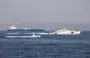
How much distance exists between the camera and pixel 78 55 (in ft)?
152

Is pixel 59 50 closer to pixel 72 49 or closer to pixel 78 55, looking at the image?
pixel 72 49

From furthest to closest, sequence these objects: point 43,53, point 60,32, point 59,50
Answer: point 60,32 → point 59,50 → point 43,53

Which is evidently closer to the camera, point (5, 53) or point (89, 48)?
point (5, 53)

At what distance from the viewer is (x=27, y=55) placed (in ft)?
151

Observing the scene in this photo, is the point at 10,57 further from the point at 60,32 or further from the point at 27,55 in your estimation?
the point at 60,32

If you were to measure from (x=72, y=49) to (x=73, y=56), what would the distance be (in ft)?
26.3

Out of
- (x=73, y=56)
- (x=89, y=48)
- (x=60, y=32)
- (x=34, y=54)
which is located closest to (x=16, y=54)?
(x=34, y=54)

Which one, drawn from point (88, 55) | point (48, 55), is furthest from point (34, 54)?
point (88, 55)

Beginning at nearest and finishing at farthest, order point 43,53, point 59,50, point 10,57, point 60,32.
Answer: point 10,57
point 43,53
point 59,50
point 60,32

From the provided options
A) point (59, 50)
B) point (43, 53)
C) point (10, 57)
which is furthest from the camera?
point (59, 50)

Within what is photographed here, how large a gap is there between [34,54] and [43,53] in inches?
59.6

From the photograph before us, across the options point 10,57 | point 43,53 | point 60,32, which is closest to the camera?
point 10,57

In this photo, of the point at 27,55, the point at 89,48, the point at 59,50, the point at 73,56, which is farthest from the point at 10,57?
the point at 89,48

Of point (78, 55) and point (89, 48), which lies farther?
point (89, 48)
